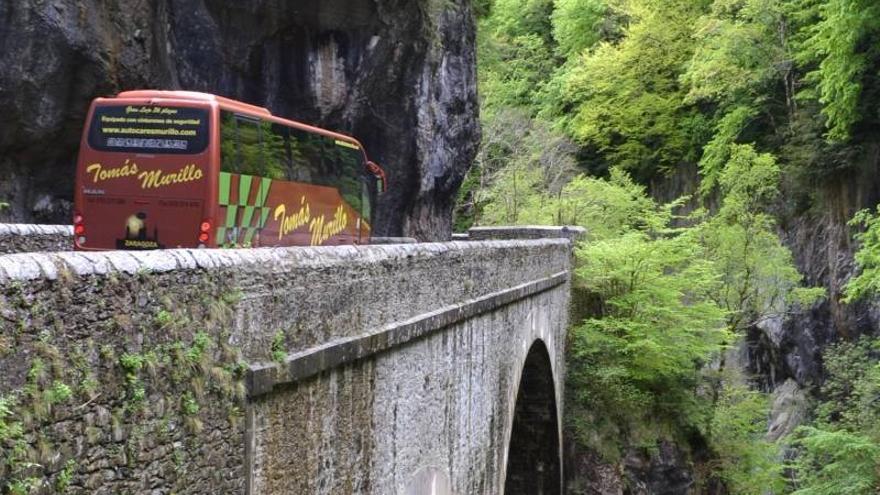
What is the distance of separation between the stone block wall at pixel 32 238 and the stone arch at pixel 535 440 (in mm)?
8949

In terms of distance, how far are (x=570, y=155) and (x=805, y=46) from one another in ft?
38.8

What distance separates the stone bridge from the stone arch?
805 centimetres

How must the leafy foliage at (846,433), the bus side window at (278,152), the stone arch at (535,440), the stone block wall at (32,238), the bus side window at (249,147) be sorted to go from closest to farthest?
the stone block wall at (32,238)
the bus side window at (249,147)
the bus side window at (278,152)
the leafy foliage at (846,433)
the stone arch at (535,440)

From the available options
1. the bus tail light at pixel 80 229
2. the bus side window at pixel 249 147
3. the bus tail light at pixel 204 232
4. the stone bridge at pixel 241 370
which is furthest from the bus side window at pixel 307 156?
the stone bridge at pixel 241 370

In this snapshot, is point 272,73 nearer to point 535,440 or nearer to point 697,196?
point 535,440

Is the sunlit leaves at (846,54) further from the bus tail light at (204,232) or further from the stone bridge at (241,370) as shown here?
the bus tail light at (204,232)

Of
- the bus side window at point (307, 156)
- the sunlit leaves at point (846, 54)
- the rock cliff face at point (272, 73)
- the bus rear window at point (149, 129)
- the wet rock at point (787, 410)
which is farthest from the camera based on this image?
the wet rock at point (787, 410)

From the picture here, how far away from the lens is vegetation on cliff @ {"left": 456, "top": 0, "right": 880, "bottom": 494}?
20.4 metres

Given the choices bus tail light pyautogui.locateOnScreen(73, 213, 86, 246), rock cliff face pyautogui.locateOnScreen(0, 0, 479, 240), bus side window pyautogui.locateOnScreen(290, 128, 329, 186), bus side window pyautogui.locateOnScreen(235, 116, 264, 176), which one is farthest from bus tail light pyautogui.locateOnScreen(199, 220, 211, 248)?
rock cliff face pyautogui.locateOnScreen(0, 0, 479, 240)

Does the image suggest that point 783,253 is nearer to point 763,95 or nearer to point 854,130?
point 854,130

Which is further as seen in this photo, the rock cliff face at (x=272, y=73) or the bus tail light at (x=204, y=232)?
the rock cliff face at (x=272, y=73)

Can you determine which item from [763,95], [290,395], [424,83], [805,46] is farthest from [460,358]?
[763,95]

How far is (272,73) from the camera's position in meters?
20.1

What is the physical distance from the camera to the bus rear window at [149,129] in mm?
10070
